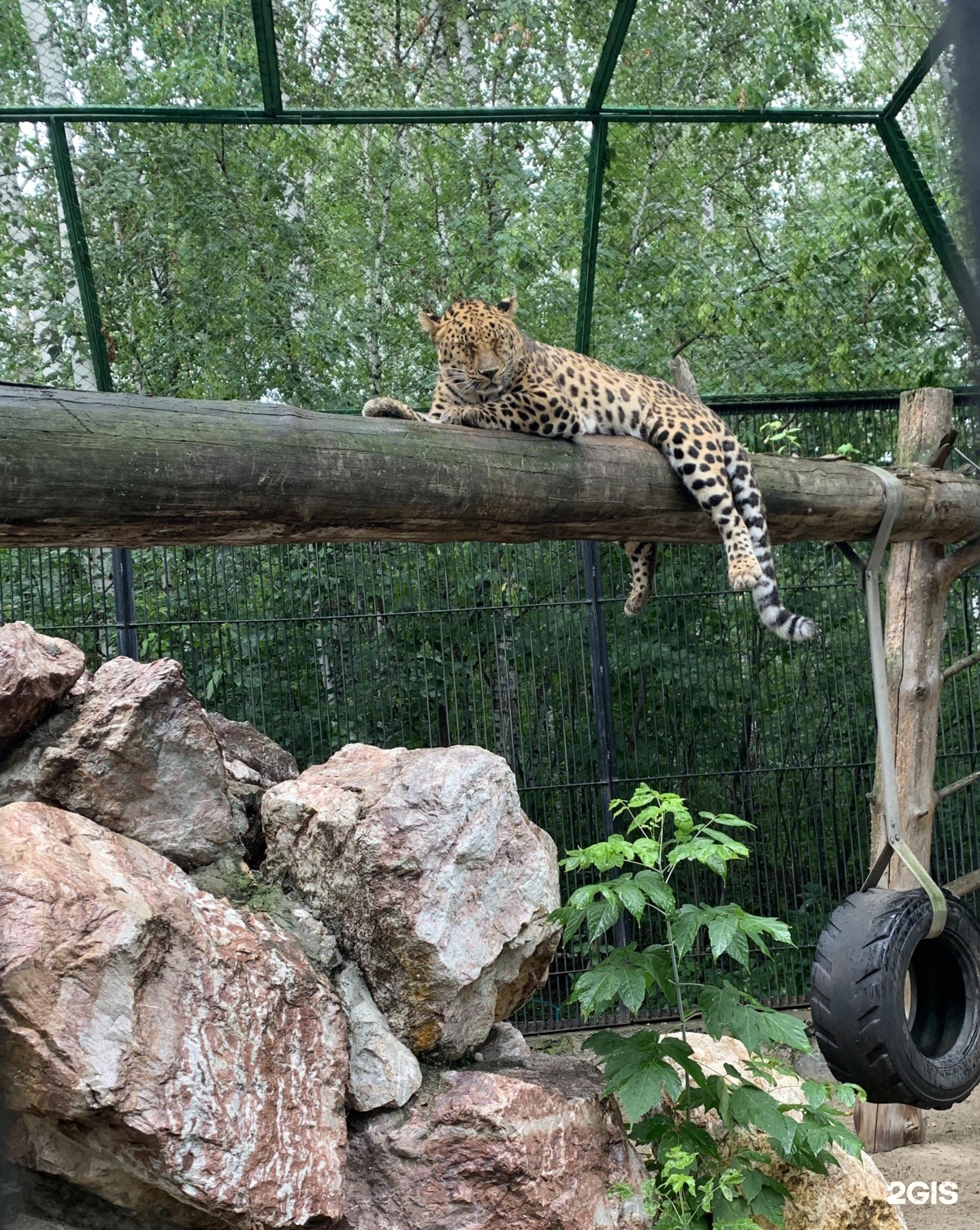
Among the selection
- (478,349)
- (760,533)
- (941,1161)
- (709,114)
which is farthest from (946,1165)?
(709,114)

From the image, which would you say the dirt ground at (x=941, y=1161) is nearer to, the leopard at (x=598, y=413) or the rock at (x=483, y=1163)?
the rock at (x=483, y=1163)

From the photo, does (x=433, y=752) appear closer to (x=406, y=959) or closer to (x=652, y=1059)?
(x=406, y=959)

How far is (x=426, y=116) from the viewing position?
19.2ft

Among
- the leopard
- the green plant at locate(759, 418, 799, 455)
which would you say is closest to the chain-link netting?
the leopard

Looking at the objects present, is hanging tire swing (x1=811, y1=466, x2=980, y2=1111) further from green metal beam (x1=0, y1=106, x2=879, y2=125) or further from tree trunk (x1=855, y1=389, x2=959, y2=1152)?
green metal beam (x1=0, y1=106, x2=879, y2=125)

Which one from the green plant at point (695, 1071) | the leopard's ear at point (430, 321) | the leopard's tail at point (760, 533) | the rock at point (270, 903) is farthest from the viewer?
the leopard's ear at point (430, 321)

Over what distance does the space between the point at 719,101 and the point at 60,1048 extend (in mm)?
6531

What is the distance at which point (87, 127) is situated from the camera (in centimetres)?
616

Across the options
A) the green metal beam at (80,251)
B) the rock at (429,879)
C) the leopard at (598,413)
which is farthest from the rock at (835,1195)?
the green metal beam at (80,251)

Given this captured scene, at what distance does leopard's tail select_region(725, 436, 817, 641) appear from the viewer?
159 inches

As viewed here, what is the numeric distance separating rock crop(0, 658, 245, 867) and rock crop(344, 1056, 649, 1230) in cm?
118

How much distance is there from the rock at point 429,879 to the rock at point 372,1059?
3.0 inches

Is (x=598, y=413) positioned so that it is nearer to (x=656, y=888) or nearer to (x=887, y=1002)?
(x=656, y=888)

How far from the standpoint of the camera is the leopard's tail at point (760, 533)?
405 centimetres
